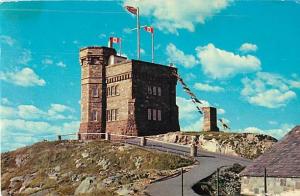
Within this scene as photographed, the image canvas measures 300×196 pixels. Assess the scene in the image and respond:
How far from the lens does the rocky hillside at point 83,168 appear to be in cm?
2764

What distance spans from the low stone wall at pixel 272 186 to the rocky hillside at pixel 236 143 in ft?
43.8

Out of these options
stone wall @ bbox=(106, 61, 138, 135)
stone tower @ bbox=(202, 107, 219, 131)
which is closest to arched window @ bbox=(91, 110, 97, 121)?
stone wall @ bbox=(106, 61, 138, 135)

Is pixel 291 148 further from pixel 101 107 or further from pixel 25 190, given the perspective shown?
pixel 101 107

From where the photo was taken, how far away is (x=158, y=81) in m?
42.7

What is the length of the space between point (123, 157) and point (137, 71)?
31.8 feet

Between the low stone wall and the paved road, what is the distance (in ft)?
9.68

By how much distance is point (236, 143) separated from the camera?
34.7 metres

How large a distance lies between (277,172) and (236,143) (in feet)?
50.0

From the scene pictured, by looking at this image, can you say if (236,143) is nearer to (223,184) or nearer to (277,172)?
(223,184)

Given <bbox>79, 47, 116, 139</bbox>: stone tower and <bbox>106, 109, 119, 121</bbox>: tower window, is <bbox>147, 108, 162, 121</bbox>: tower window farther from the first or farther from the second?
<bbox>79, 47, 116, 139</bbox>: stone tower

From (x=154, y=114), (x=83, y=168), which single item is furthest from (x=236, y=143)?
(x=83, y=168)

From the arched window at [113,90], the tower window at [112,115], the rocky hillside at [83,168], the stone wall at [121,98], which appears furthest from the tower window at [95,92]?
the rocky hillside at [83,168]

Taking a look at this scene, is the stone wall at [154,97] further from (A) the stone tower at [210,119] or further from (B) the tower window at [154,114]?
(A) the stone tower at [210,119]

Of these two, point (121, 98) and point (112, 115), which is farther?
point (112, 115)
